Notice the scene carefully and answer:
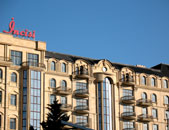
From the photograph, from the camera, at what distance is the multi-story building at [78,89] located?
77.4 m

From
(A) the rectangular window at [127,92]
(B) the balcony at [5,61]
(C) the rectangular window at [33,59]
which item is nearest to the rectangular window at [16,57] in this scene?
(B) the balcony at [5,61]

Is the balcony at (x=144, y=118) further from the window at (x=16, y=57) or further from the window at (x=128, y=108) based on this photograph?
the window at (x=16, y=57)

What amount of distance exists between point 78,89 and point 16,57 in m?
11.6

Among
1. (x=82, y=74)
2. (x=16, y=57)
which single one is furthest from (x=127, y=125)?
(x=16, y=57)

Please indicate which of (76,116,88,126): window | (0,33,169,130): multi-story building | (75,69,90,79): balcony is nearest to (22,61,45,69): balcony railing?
(0,33,169,130): multi-story building

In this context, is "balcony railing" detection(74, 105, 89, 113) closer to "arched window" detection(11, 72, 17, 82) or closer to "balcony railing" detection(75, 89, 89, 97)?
"balcony railing" detection(75, 89, 89, 97)

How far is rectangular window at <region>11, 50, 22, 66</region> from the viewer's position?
258 ft

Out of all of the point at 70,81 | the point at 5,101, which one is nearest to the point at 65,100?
the point at 70,81

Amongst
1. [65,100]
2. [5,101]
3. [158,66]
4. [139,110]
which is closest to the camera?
[5,101]

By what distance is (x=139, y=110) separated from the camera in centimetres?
9019

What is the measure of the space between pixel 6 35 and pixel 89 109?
17.7m

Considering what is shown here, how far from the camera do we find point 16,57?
79.1 m

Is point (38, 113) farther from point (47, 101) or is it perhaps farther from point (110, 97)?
point (110, 97)

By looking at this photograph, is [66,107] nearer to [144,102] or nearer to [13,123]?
[13,123]
